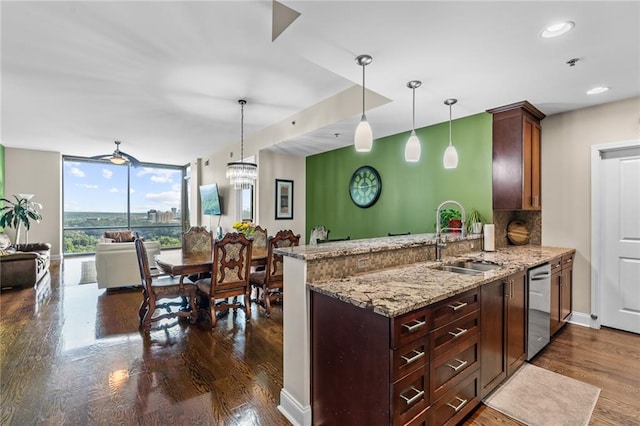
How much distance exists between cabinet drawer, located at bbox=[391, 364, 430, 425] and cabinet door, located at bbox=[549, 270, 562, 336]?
7.36 feet

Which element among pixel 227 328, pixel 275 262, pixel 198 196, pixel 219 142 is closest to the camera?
pixel 227 328

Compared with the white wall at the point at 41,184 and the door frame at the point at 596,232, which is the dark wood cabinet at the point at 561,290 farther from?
the white wall at the point at 41,184

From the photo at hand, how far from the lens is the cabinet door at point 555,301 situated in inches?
119

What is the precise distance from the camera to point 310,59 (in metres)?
2.35

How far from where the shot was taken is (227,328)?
3.44 meters

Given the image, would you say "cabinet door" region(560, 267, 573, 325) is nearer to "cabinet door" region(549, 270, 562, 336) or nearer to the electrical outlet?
"cabinet door" region(549, 270, 562, 336)

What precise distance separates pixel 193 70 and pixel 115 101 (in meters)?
1.74

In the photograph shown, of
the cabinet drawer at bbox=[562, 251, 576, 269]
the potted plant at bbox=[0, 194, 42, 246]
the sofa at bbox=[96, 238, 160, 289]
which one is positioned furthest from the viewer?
the potted plant at bbox=[0, 194, 42, 246]

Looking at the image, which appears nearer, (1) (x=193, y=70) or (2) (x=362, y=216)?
(1) (x=193, y=70)

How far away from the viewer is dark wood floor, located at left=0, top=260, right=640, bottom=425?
200 centimetres

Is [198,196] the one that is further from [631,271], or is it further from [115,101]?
[631,271]

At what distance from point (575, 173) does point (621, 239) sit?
837mm

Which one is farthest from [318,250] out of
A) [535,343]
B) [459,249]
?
[535,343]

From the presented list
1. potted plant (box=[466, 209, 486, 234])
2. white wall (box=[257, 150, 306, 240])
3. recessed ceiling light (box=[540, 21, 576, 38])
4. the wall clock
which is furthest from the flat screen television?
recessed ceiling light (box=[540, 21, 576, 38])
